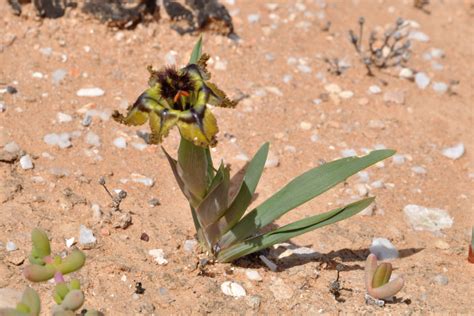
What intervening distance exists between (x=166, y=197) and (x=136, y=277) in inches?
25.8

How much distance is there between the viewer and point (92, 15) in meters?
4.48

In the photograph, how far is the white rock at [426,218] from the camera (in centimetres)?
349

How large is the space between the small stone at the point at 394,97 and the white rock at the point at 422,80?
239 millimetres

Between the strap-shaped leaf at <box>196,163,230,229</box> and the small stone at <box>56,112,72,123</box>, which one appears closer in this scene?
the strap-shaped leaf at <box>196,163,230,229</box>

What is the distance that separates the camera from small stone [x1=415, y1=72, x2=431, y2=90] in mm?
4598

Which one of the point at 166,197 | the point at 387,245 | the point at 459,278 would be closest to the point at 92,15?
the point at 166,197

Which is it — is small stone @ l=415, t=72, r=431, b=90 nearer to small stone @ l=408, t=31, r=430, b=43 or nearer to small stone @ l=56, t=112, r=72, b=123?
small stone @ l=408, t=31, r=430, b=43

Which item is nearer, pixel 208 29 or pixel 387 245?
pixel 387 245

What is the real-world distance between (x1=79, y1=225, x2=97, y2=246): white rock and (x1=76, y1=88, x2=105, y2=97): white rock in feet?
3.94

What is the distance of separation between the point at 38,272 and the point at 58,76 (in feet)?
6.79

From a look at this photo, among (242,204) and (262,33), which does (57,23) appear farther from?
(242,204)

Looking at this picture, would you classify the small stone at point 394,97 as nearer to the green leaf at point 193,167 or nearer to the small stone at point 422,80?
the small stone at point 422,80

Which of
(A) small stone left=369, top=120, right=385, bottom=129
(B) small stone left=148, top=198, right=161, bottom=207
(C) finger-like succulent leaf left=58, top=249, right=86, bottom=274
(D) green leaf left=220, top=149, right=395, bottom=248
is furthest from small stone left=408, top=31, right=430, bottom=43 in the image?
(C) finger-like succulent leaf left=58, top=249, right=86, bottom=274

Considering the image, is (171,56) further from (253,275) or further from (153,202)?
(253,275)
